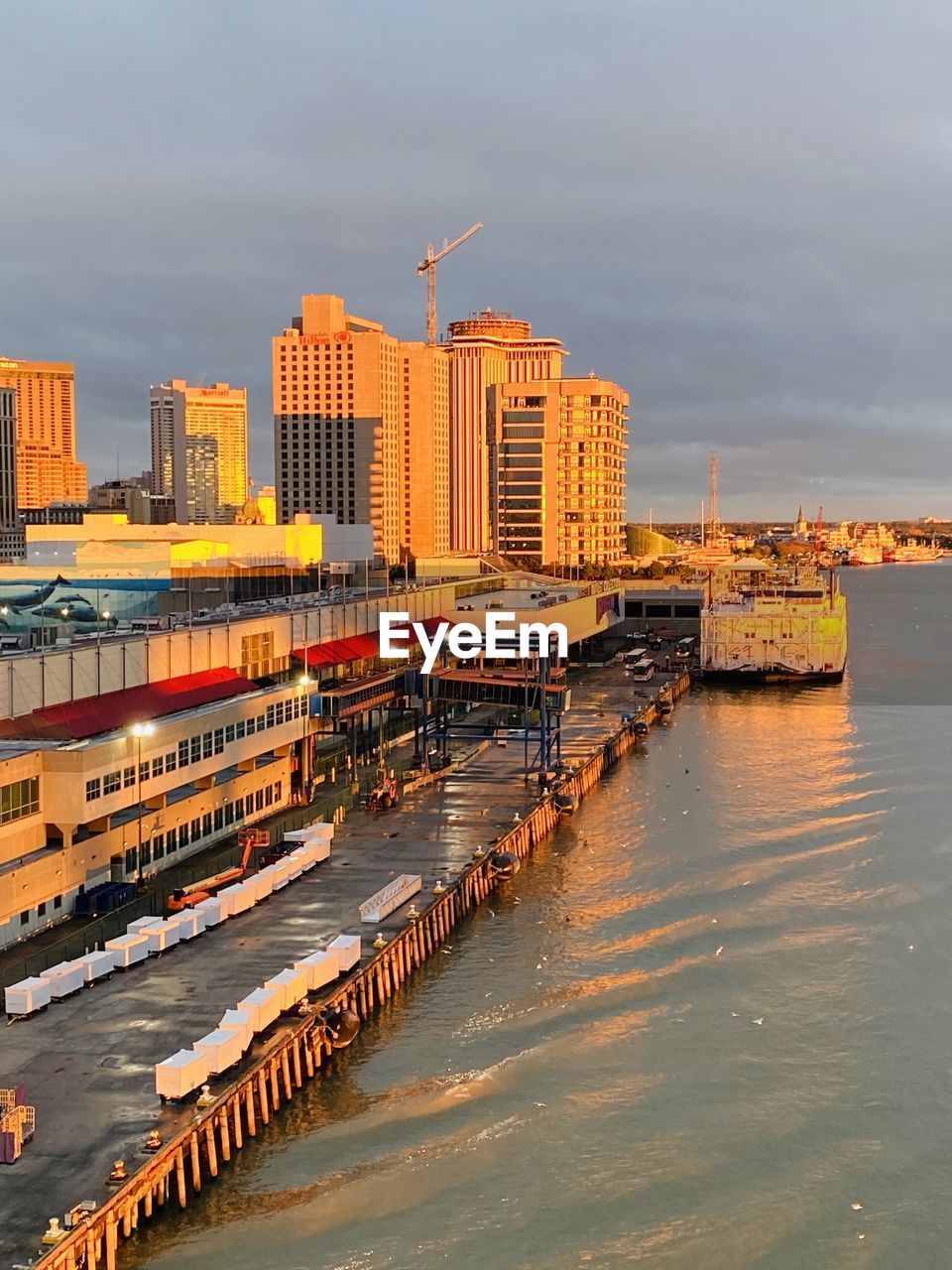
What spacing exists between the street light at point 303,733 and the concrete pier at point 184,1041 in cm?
737

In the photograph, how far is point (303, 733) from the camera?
61.9 m

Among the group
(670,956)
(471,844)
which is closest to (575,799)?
(471,844)

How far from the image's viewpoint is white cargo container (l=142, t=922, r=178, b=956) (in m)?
38.7

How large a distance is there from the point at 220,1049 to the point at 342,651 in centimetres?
4223

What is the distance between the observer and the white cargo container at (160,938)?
3866cm

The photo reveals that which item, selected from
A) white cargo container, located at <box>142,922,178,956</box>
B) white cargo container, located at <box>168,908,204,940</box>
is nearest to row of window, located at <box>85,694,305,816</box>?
white cargo container, located at <box>168,908,204,940</box>

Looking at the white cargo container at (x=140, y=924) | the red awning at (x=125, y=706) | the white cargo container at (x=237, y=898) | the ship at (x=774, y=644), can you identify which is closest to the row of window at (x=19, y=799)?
the red awning at (x=125, y=706)

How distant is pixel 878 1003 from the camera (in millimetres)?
40219

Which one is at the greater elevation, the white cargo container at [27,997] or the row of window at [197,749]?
the row of window at [197,749]

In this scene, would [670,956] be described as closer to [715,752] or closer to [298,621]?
[298,621]

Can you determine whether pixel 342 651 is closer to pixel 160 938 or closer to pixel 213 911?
pixel 213 911

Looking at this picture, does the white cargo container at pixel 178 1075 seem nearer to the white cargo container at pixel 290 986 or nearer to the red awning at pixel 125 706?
the white cargo container at pixel 290 986

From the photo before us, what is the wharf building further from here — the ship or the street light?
the ship

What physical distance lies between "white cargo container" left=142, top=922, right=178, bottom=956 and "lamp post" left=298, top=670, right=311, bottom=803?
73.2 feet
